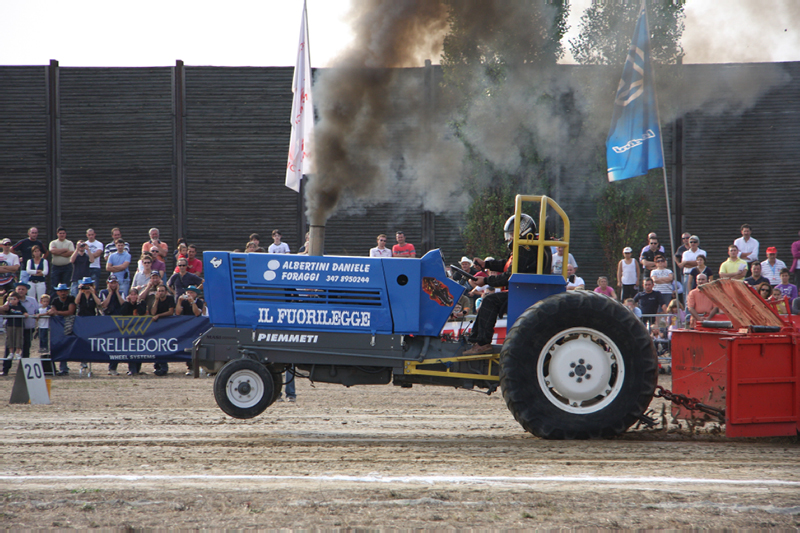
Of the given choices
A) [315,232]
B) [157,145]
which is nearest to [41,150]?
[157,145]

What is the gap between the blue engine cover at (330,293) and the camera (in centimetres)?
576

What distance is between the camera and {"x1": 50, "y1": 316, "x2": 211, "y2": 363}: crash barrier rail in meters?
10.8

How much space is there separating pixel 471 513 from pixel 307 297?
2.84 meters

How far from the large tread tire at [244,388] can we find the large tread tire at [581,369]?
6.49ft

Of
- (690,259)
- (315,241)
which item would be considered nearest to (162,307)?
(315,241)

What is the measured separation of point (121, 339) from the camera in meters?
10.9

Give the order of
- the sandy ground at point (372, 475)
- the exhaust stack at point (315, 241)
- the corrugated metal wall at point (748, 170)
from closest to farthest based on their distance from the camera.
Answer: the sandy ground at point (372, 475)
the exhaust stack at point (315, 241)
the corrugated metal wall at point (748, 170)

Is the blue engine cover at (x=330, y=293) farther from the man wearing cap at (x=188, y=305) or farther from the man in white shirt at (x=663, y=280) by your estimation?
the man in white shirt at (x=663, y=280)

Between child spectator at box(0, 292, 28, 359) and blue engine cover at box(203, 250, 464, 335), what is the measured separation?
22.1 ft

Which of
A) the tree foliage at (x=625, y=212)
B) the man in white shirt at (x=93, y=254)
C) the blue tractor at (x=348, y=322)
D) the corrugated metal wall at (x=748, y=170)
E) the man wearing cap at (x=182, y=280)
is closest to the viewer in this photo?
the blue tractor at (x=348, y=322)

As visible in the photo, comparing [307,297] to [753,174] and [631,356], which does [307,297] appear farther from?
[753,174]

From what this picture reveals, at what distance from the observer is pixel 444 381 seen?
5.75 metres

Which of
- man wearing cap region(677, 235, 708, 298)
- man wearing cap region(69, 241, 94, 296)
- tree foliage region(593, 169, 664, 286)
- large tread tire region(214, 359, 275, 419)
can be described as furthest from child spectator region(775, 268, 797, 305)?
man wearing cap region(69, 241, 94, 296)

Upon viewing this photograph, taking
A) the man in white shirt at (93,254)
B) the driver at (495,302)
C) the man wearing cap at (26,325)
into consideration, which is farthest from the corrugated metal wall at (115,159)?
the driver at (495,302)
